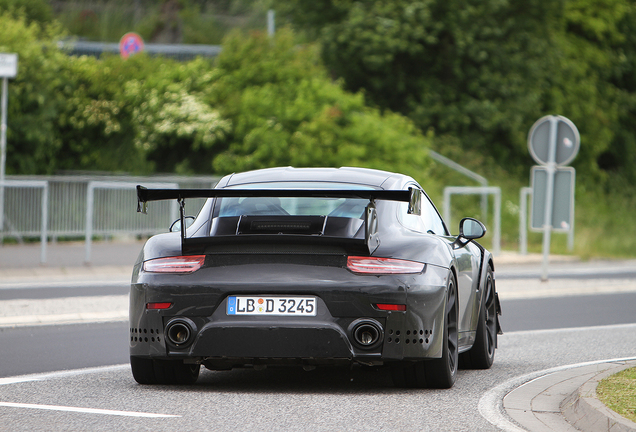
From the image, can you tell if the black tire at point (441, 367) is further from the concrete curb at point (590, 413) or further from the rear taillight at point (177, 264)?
the rear taillight at point (177, 264)

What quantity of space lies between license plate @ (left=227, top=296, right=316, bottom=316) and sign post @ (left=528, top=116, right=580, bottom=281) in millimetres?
11054

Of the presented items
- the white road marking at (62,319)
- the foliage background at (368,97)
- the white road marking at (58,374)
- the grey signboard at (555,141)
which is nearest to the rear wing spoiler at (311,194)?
the white road marking at (58,374)

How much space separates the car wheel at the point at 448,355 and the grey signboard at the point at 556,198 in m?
10.2

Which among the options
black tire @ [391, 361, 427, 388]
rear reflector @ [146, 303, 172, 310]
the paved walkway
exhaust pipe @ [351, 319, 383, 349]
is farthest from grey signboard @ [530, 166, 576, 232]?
rear reflector @ [146, 303, 172, 310]

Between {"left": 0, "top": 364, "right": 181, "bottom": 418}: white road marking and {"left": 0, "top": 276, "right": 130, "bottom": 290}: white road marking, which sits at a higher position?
{"left": 0, "top": 364, "right": 181, "bottom": 418}: white road marking

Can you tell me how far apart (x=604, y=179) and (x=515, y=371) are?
37.7 metres

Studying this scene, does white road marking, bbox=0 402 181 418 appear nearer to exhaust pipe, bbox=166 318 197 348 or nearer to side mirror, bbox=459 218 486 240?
exhaust pipe, bbox=166 318 197 348

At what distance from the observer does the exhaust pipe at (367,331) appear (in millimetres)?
6508

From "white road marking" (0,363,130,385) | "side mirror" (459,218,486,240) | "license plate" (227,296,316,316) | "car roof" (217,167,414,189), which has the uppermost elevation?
"car roof" (217,167,414,189)

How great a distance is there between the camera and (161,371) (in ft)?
23.8

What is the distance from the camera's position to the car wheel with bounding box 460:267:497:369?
8.34m

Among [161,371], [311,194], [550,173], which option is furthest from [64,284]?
[311,194]

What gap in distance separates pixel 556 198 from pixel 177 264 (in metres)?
11.5

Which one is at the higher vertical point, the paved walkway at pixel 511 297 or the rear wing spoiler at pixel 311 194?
the rear wing spoiler at pixel 311 194
